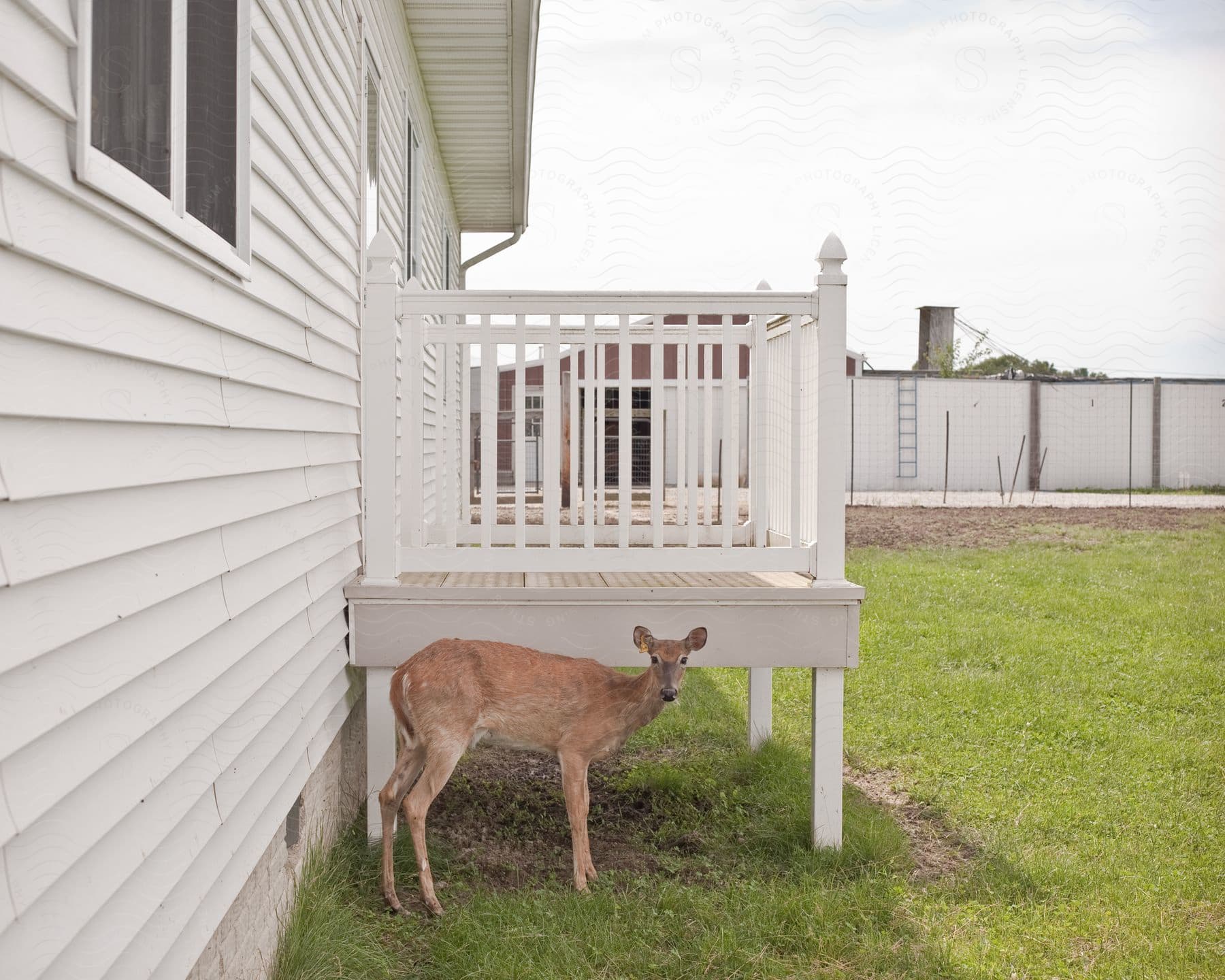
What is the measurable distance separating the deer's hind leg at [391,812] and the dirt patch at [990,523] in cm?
1118

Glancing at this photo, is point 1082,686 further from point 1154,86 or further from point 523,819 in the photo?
point 1154,86

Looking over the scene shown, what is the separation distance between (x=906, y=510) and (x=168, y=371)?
18.0 m

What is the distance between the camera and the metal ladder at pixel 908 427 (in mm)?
26438

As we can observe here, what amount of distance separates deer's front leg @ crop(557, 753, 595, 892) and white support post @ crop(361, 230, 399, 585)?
1.06 metres

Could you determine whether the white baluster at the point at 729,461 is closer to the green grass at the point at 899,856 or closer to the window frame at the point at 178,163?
the green grass at the point at 899,856

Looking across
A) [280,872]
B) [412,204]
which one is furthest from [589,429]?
[412,204]

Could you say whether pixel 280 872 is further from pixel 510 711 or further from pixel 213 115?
pixel 213 115

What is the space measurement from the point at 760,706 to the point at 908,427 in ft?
73.3

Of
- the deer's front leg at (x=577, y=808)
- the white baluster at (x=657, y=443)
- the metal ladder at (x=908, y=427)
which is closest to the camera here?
the deer's front leg at (x=577, y=808)

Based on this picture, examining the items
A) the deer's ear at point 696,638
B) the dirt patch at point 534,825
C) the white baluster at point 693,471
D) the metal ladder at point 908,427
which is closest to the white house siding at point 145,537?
the dirt patch at point 534,825

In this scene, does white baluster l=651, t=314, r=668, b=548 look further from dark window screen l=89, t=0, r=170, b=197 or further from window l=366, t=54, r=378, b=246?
dark window screen l=89, t=0, r=170, b=197

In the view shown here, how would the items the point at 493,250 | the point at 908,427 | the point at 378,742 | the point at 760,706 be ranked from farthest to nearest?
the point at 908,427
the point at 493,250
the point at 760,706
the point at 378,742

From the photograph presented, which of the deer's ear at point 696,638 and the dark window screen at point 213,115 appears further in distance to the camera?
the deer's ear at point 696,638

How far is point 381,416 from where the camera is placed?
409 cm
